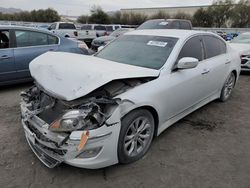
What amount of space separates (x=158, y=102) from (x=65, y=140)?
127cm

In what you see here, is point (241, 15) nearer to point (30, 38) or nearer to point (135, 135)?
point (30, 38)

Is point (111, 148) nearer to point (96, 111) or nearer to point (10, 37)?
point (96, 111)

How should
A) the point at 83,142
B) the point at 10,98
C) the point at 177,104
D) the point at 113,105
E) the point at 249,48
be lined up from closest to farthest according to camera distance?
1. the point at 83,142
2. the point at 113,105
3. the point at 177,104
4. the point at 10,98
5. the point at 249,48

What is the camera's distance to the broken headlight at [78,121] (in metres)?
2.46

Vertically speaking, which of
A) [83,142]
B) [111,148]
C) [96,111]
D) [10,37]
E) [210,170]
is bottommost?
[210,170]

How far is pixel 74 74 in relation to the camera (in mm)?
2826

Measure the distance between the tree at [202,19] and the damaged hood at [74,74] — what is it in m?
52.7

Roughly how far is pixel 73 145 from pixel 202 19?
54446 millimetres

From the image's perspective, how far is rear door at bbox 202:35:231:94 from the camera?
4.28m

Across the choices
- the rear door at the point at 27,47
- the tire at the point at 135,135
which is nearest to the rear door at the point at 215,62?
the tire at the point at 135,135

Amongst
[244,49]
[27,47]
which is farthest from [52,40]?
[244,49]

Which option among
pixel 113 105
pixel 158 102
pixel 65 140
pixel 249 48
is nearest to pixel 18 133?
pixel 65 140

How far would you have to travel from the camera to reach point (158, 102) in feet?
10.2

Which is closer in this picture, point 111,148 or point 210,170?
point 111,148
